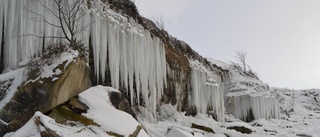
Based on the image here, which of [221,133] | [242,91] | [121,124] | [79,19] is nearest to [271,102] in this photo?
[242,91]

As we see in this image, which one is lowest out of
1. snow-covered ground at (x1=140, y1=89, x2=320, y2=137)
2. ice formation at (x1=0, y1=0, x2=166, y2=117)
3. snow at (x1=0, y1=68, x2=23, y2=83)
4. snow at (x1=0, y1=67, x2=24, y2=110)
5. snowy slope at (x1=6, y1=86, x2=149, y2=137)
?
snow-covered ground at (x1=140, y1=89, x2=320, y2=137)

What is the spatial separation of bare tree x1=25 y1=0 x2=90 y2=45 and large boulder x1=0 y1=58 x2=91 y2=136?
124cm

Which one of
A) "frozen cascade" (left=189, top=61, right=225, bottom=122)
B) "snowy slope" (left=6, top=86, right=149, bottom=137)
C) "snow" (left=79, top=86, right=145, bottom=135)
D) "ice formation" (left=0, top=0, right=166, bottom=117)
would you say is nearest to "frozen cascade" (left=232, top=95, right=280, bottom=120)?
"frozen cascade" (left=189, top=61, right=225, bottom=122)

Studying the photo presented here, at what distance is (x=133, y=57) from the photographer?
12.1m

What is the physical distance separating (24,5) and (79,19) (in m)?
1.79

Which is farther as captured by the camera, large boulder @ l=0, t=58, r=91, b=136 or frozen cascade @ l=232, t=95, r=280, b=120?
frozen cascade @ l=232, t=95, r=280, b=120

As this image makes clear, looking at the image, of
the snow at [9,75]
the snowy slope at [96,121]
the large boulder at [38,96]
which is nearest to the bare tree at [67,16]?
the large boulder at [38,96]

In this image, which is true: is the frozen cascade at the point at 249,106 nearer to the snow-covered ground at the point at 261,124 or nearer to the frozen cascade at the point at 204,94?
the snow-covered ground at the point at 261,124

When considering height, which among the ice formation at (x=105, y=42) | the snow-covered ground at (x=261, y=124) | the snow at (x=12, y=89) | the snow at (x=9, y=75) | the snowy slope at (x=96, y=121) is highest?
the ice formation at (x=105, y=42)

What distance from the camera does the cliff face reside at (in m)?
8.71

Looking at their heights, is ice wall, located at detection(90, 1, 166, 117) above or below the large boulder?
above

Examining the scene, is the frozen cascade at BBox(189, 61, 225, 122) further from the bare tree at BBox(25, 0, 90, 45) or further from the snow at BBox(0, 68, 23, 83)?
the snow at BBox(0, 68, 23, 83)

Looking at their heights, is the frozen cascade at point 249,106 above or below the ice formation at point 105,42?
below

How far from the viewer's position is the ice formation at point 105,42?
859cm
